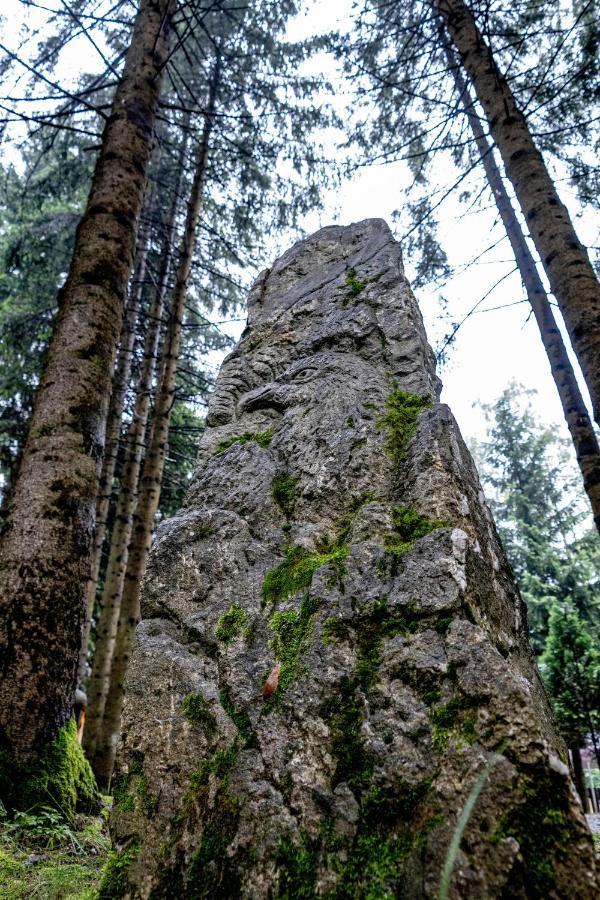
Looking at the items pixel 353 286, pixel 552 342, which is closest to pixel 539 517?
pixel 552 342

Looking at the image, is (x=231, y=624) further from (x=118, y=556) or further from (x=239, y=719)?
(x=118, y=556)

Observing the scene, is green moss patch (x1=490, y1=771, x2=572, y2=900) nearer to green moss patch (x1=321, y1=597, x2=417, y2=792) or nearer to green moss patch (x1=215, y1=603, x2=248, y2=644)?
green moss patch (x1=321, y1=597, x2=417, y2=792)

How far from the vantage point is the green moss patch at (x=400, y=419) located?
2.22 m

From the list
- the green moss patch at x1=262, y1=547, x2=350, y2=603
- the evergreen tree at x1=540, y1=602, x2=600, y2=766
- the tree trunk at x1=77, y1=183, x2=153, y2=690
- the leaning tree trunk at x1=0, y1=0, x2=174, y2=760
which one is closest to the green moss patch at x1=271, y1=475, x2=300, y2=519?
the green moss patch at x1=262, y1=547, x2=350, y2=603

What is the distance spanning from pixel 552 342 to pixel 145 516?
4944 millimetres

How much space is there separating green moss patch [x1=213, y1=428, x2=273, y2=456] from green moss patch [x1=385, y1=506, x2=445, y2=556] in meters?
0.86

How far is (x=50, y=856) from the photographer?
2148 mm

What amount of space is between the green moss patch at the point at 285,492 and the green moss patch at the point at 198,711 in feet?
2.61

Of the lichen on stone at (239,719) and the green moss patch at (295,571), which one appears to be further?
the green moss patch at (295,571)

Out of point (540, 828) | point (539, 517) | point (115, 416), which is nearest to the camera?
point (540, 828)

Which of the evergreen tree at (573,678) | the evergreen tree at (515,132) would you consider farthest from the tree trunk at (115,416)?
the evergreen tree at (573,678)

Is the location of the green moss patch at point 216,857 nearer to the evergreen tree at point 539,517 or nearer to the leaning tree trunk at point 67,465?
the leaning tree trunk at point 67,465

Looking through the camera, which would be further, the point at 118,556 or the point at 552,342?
the point at 118,556

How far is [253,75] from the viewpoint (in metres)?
8.30
